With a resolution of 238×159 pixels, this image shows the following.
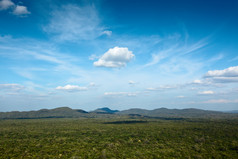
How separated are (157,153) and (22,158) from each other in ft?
113

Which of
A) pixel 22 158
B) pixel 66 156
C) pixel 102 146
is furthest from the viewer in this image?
pixel 102 146

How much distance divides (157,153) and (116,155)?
11.5 m

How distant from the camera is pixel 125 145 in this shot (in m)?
47.5

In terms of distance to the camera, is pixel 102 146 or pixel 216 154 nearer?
pixel 216 154

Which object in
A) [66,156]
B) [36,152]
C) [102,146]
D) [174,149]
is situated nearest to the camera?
[66,156]

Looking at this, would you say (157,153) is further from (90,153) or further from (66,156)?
(66,156)

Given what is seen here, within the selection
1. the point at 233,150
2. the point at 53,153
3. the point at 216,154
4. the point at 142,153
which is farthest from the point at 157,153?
the point at 53,153

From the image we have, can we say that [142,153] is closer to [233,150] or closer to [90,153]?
[90,153]

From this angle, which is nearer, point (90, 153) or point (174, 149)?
point (90, 153)

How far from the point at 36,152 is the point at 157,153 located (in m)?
33.6

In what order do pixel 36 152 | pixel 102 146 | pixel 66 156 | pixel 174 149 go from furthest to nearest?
pixel 102 146, pixel 174 149, pixel 36 152, pixel 66 156

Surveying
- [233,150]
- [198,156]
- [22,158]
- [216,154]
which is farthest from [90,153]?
[233,150]

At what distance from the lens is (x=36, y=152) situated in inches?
1540

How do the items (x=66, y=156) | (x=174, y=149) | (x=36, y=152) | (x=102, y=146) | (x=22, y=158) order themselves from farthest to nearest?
(x=102, y=146), (x=174, y=149), (x=36, y=152), (x=66, y=156), (x=22, y=158)
